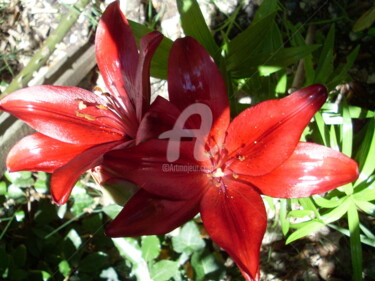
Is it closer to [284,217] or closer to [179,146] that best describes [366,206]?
[284,217]

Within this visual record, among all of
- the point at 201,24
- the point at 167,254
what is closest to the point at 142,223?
the point at 201,24

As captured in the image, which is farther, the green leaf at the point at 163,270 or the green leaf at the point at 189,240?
the green leaf at the point at 189,240

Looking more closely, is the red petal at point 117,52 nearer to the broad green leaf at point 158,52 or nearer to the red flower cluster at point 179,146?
the red flower cluster at point 179,146

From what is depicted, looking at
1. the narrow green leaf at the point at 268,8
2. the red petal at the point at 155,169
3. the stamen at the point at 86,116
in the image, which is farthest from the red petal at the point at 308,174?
the narrow green leaf at the point at 268,8

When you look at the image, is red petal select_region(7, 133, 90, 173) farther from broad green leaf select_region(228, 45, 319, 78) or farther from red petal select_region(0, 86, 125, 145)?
broad green leaf select_region(228, 45, 319, 78)

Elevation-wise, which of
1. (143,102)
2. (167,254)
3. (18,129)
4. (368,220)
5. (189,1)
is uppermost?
(189,1)

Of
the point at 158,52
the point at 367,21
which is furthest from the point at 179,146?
the point at 367,21

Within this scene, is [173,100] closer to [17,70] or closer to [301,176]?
[301,176]
